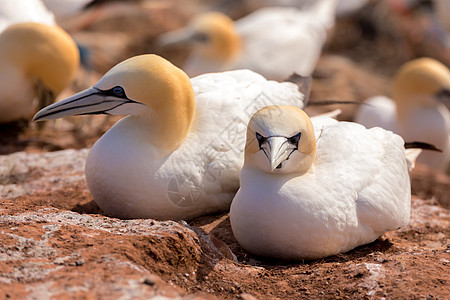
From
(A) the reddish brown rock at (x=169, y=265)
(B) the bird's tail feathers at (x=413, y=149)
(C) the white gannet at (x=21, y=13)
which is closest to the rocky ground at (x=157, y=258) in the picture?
(A) the reddish brown rock at (x=169, y=265)

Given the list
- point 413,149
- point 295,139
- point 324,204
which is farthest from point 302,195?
point 413,149

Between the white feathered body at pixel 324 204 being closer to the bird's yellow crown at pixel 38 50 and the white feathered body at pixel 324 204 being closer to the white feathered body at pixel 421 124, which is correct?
the bird's yellow crown at pixel 38 50

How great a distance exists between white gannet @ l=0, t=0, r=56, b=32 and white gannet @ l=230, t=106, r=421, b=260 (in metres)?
4.43

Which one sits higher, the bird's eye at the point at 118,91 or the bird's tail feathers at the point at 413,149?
the bird's eye at the point at 118,91

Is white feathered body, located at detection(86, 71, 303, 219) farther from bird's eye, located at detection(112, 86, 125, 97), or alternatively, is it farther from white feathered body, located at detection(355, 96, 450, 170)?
white feathered body, located at detection(355, 96, 450, 170)

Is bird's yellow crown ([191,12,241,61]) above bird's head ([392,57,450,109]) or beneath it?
beneath

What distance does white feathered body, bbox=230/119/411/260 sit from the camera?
4.00m

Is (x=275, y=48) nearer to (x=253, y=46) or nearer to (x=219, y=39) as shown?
(x=253, y=46)

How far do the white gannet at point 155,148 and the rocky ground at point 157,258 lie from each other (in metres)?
0.30

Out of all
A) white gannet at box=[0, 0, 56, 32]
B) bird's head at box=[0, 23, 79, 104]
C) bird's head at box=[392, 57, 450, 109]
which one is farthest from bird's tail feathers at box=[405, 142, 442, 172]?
white gannet at box=[0, 0, 56, 32]

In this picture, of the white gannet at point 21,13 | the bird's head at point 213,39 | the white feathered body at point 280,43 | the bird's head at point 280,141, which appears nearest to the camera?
the bird's head at point 280,141

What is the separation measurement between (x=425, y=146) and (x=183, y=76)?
199cm

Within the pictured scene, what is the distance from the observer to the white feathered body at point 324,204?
13.1ft

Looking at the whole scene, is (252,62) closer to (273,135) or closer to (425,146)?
(425,146)
